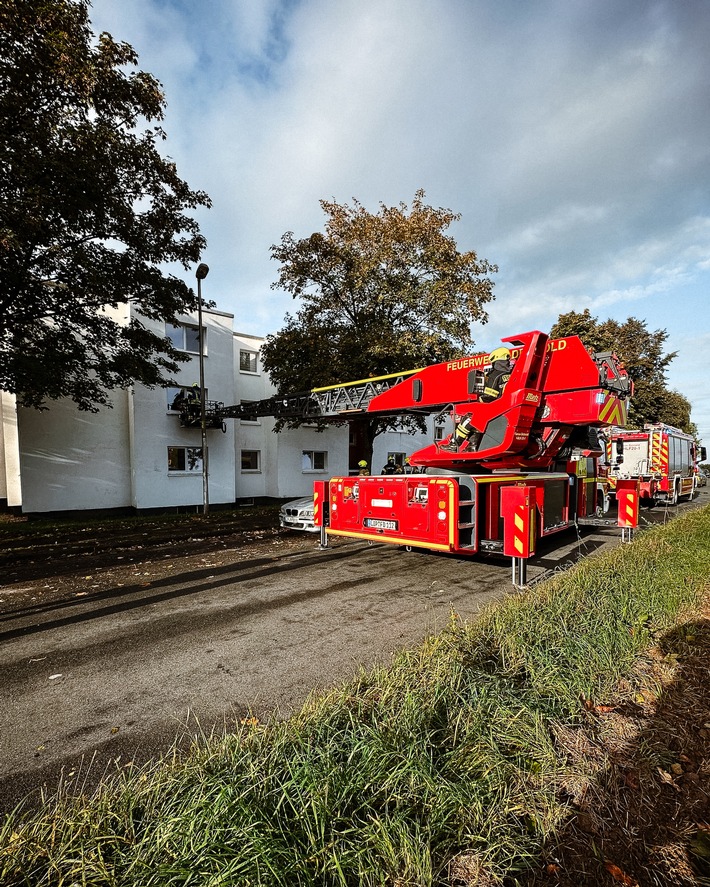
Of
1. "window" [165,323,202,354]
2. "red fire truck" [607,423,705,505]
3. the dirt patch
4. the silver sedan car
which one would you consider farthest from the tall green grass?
"window" [165,323,202,354]

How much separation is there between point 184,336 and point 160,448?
4.84 m

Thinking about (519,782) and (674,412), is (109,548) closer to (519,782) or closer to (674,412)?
(519,782)

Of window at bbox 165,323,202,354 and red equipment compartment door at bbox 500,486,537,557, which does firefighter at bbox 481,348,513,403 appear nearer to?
red equipment compartment door at bbox 500,486,537,557

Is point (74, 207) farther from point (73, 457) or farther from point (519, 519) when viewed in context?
point (519, 519)

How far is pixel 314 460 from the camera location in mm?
22172

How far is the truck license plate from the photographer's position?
6.72 metres

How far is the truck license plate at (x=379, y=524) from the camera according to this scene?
6716mm

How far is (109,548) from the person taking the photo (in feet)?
29.9

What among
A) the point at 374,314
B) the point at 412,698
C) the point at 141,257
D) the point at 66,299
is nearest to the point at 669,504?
the point at 374,314

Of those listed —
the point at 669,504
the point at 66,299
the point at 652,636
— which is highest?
the point at 66,299

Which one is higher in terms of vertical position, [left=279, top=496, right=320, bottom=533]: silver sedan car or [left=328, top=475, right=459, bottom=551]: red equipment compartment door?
[left=328, top=475, right=459, bottom=551]: red equipment compartment door

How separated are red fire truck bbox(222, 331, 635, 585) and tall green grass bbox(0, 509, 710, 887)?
2944mm

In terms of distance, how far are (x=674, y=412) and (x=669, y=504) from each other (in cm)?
2180

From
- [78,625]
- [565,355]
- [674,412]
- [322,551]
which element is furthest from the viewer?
[674,412]
